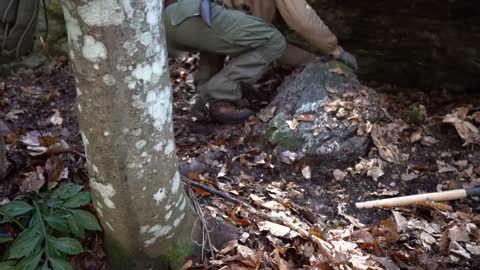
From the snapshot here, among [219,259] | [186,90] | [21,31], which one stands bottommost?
[186,90]

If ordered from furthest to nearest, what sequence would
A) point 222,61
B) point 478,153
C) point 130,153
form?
1. point 222,61
2. point 478,153
3. point 130,153

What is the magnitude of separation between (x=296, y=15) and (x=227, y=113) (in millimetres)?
1078

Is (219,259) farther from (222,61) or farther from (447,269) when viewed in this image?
(222,61)

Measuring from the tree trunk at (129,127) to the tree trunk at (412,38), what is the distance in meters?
3.82

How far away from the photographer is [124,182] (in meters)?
2.16

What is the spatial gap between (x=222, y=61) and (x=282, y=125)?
127 cm

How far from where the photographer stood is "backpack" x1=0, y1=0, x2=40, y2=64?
256 cm

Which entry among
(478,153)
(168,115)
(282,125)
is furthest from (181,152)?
(478,153)

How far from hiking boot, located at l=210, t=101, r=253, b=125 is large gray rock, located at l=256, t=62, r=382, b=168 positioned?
0.66ft

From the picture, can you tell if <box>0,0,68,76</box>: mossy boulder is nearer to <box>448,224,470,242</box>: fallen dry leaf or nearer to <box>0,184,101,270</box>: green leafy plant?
<box>0,184,101,270</box>: green leafy plant

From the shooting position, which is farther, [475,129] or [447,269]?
[475,129]

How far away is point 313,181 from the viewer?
395cm

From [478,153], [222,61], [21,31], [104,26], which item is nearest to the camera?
[104,26]

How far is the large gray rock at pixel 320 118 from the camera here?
4.09 meters
